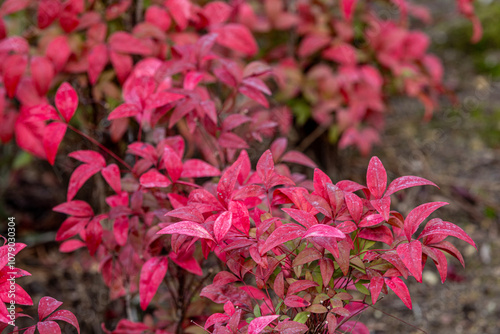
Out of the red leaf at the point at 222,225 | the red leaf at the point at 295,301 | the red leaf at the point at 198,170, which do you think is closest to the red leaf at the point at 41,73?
the red leaf at the point at 198,170

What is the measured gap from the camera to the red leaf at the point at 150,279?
1010 mm

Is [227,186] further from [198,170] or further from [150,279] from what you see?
[150,279]

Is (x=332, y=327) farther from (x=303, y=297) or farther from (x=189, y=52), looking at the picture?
(x=189, y=52)

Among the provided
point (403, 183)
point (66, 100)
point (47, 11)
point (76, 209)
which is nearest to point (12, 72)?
point (47, 11)

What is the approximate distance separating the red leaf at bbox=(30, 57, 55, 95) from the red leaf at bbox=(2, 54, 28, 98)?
Result: 0.05 meters

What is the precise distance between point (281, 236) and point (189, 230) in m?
0.16

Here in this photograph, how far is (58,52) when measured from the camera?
4.71 ft

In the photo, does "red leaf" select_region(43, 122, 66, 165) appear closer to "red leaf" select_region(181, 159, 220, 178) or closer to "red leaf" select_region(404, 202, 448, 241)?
"red leaf" select_region(181, 159, 220, 178)

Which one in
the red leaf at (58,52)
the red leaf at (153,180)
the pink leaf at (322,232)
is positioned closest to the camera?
the pink leaf at (322,232)

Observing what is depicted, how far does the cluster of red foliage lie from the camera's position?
2.74 feet

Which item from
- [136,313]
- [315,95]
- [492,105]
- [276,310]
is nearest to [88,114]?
[136,313]

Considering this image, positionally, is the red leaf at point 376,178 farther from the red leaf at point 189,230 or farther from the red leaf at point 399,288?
the red leaf at point 189,230

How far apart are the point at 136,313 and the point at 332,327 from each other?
93cm

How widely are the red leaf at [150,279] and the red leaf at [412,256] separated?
0.52 metres
